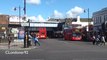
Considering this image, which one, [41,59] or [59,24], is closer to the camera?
[41,59]

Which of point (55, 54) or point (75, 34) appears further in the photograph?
point (75, 34)

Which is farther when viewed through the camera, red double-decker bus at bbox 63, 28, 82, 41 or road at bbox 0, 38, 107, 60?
red double-decker bus at bbox 63, 28, 82, 41

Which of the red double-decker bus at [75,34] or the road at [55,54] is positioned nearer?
the road at [55,54]

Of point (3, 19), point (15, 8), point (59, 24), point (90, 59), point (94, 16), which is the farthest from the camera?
point (59, 24)

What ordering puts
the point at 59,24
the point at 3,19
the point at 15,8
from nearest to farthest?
the point at 15,8
the point at 3,19
the point at 59,24

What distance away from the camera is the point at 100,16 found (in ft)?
275

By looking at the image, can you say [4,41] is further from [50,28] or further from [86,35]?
[50,28]

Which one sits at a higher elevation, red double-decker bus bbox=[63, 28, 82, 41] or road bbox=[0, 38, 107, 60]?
red double-decker bus bbox=[63, 28, 82, 41]

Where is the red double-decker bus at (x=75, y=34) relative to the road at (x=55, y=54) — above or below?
above

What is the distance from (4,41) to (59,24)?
218ft

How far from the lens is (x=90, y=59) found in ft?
75.1

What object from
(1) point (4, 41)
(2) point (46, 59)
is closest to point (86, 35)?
(1) point (4, 41)

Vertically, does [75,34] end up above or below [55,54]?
above

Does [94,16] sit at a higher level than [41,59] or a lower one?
higher
